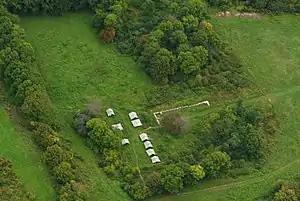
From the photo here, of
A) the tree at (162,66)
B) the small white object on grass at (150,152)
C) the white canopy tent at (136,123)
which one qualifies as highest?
the tree at (162,66)

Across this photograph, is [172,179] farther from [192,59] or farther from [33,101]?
[192,59]

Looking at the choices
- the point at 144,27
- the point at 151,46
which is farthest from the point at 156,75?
the point at 144,27

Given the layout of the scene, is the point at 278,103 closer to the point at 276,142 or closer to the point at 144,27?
the point at 276,142

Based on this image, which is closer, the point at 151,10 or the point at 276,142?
the point at 276,142

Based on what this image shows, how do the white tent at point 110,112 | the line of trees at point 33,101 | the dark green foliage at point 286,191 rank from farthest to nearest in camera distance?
the white tent at point 110,112
the dark green foliage at point 286,191
the line of trees at point 33,101

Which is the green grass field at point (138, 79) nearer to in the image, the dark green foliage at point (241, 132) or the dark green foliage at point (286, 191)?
the dark green foliage at point (286, 191)

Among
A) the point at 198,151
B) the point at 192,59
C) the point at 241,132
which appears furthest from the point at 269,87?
the point at 198,151

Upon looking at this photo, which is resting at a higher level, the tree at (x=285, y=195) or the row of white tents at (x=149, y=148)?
the tree at (x=285, y=195)

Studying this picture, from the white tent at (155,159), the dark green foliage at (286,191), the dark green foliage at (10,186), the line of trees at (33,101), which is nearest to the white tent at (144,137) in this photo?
the white tent at (155,159)
